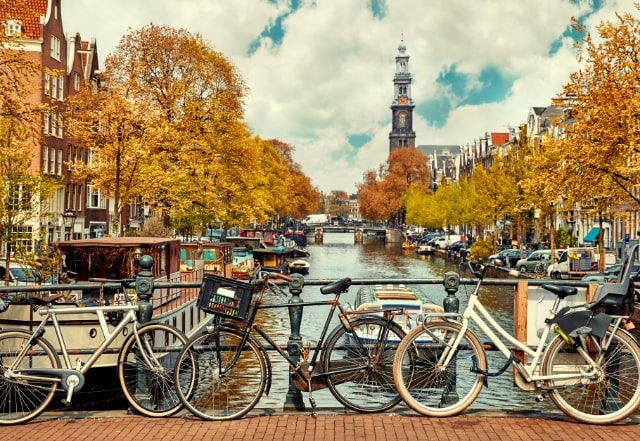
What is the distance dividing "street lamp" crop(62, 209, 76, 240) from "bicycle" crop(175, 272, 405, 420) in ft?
162

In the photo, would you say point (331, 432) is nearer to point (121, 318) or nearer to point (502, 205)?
point (121, 318)

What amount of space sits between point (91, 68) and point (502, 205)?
33.2m

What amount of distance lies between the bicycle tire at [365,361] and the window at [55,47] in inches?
1958

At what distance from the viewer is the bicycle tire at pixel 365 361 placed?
7375 mm

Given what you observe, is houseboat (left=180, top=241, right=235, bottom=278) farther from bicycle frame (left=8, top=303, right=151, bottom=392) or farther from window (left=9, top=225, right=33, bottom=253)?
bicycle frame (left=8, top=303, right=151, bottom=392)

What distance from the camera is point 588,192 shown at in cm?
3306

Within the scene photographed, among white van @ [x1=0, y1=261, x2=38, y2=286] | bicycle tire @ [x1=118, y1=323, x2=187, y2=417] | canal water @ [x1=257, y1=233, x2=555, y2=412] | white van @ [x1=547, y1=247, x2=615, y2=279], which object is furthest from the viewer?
white van @ [x1=547, y1=247, x2=615, y2=279]

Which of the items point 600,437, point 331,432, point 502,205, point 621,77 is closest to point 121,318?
point 331,432

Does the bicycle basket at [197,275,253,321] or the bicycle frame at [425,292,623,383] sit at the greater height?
the bicycle basket at [197,275,253,321]

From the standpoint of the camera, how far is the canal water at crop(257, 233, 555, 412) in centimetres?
1741

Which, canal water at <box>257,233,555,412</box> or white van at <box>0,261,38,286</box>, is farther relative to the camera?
white van at <box>0,261,38,286</box>

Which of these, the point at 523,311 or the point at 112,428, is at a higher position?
the point at 523,311

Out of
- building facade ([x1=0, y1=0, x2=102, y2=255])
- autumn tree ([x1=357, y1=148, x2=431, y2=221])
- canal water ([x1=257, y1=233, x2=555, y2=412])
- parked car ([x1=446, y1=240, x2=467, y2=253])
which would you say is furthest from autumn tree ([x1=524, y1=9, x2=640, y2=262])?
autumn tree ([x1=357, y1=148, x2=431, y2=221])

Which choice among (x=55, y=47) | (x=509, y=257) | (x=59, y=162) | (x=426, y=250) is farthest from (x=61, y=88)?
(x=426, y=250)
